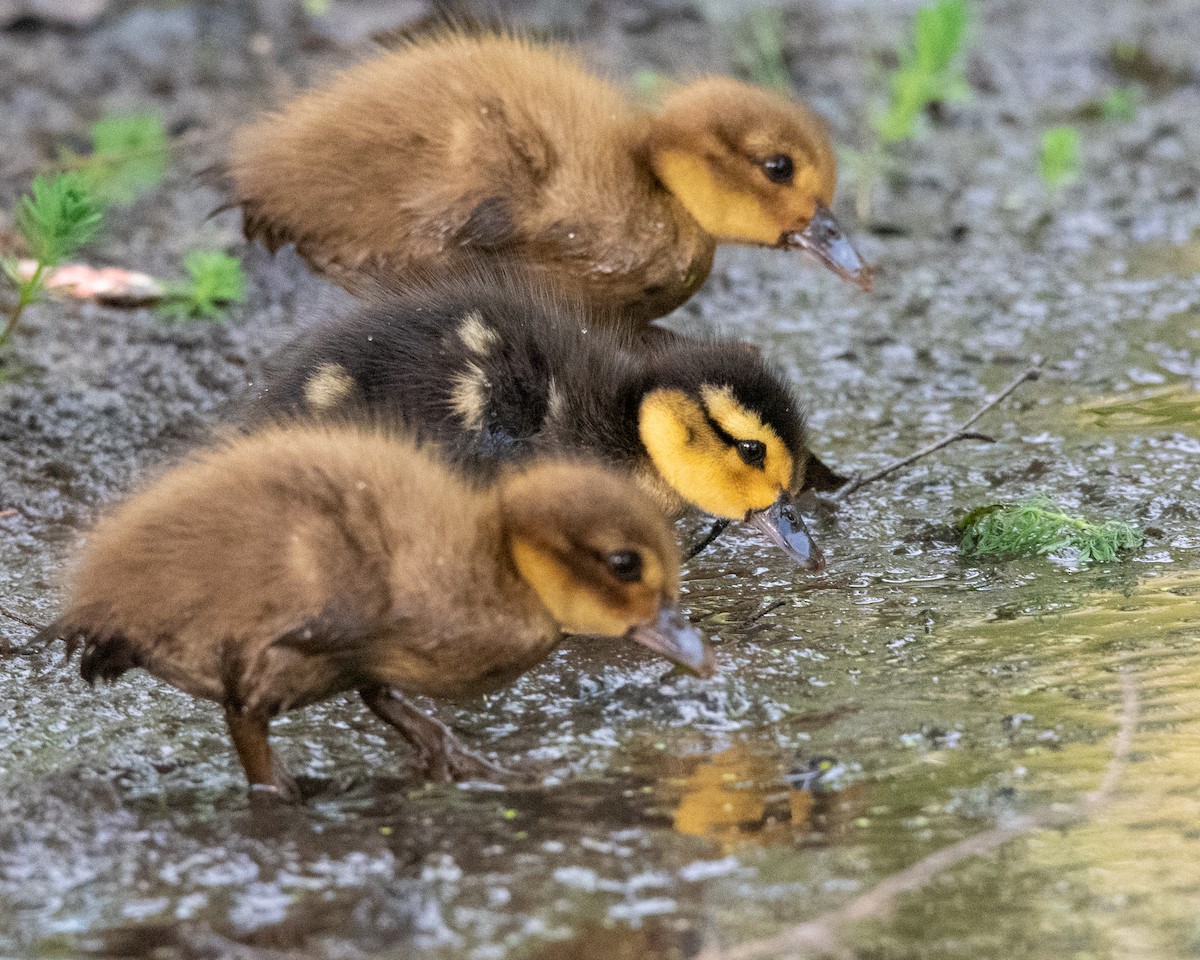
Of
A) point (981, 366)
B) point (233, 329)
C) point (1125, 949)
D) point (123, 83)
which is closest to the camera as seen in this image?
point (1125, 949)

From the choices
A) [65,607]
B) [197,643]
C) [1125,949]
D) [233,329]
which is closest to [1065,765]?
[1125,949]

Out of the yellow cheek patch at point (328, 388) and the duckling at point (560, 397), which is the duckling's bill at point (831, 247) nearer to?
the duckling at point (560, 397)

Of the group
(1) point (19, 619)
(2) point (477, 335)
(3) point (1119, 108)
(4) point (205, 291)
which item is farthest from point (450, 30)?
(3) point (1119, 108)

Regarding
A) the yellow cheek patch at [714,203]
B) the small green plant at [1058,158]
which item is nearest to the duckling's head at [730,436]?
the yellow cheek patch at [714,203]

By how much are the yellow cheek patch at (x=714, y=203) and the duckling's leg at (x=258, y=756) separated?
2119 mm

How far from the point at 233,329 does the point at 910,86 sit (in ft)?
7.95

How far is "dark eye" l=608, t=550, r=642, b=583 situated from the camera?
9.16 feet

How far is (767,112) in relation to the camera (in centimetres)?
449

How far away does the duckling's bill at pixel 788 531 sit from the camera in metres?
3.60

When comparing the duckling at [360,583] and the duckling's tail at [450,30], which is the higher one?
the duckling's tail at [450,30]

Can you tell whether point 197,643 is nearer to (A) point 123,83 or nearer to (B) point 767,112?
(B) point 767,112

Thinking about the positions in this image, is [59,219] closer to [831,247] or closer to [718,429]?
[718,429]

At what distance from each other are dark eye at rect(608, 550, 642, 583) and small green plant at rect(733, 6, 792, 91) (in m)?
4.22

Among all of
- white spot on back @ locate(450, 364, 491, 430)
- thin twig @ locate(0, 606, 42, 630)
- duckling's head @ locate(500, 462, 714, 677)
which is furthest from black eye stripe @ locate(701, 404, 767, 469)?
thin twig @ locate(0, 606, 42, 630)
